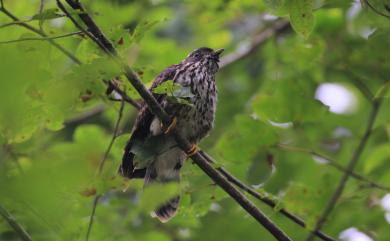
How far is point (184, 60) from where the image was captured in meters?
4.67

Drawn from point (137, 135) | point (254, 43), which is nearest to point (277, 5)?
point (137, 135)

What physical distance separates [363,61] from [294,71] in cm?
89

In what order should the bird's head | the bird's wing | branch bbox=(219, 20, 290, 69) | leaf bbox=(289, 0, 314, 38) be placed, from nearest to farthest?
leaf bbox=(289, 0, 314, 38) → the bird's wing → the bird's head → branch bbox=(219, 20, 290, 69)

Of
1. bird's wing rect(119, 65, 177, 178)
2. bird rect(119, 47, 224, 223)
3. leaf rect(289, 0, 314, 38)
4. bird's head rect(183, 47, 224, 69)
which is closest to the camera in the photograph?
leaf rect(289, 0, 314, 38)

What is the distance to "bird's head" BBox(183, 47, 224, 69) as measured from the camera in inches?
181

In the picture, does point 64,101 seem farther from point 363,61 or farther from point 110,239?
point 363,61

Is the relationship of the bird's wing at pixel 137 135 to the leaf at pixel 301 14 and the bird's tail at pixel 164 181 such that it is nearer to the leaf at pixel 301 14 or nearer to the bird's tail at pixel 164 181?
the bird's tail at pixel 164 181

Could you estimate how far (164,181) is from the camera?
13.8 ft

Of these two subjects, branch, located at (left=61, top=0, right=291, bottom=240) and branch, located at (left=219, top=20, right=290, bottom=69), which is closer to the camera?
branch, located at (left=61, top=0, right=291, bottom=240)

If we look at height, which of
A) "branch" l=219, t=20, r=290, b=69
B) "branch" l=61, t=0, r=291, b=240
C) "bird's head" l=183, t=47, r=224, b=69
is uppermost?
"branch" l=219, t=20, r=290, b=69

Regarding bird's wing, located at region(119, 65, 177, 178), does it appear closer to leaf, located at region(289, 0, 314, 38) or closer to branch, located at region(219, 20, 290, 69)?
leaf, located at region(289, 0, 314, 38)

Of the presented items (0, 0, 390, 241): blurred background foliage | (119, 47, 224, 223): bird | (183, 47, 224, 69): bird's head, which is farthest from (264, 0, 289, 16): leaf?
(183, 47, 224, 69): bird's head

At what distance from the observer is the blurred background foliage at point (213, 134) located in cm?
146

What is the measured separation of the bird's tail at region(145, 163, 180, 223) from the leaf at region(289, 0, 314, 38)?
145 cm
